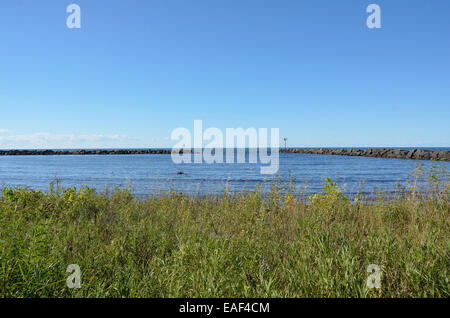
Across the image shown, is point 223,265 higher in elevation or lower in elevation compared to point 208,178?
higher

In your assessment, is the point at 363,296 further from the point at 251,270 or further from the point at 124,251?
the point at 124,251

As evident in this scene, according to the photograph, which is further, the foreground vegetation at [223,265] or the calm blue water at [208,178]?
the calm blue water at [208,178]

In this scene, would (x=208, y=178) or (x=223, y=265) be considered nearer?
(x=223, y=265)

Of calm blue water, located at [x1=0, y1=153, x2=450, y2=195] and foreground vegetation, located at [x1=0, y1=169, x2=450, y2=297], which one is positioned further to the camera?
calm blue water, located at [x1=0, y1=153, x2=450, y2=195]

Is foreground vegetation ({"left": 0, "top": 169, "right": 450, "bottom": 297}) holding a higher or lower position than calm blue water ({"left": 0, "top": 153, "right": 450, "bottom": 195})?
higher

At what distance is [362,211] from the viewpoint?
7.17 metres

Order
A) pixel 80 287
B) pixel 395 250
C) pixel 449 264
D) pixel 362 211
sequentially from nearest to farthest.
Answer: pixel 80 287 → pixel 449 264 → pixel 395 250 → pixel 362 211

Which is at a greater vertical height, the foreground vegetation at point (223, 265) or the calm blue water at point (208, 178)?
the foreground vegetation at point (223, 265)

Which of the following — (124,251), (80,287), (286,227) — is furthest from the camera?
(286,227)

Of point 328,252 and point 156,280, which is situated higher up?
point 328,252
